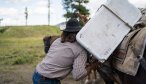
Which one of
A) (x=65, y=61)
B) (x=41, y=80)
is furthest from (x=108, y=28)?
(x=41, y=80)

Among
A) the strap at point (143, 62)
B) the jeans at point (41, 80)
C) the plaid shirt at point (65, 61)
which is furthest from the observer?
the jeans at point (41, 80)

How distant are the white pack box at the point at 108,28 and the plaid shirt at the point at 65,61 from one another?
13cm

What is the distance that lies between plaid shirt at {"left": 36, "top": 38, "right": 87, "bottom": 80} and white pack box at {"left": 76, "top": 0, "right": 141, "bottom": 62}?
0.13 metres

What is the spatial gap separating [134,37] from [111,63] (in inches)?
22.7

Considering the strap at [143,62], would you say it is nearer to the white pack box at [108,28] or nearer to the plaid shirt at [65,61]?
the white pack box at [108,28]

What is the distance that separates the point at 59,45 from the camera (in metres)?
4.96

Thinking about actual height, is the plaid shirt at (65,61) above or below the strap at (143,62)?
below

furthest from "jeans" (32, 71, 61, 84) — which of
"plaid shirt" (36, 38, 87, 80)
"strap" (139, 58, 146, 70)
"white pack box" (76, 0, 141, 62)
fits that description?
"strap" (139, 58, 146, 70)

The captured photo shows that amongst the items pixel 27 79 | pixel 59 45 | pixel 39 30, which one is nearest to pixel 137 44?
pixel 59 45

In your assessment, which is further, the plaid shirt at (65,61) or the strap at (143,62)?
the plaid shirt at (65,61)

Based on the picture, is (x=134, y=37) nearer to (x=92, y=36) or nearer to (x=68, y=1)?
(x=92, y=36)

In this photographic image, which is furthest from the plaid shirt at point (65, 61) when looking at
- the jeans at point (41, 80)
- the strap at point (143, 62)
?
the strap at point (143, 62)

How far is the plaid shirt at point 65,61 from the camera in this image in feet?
15.2

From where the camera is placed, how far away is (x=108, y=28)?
4.77 meters
